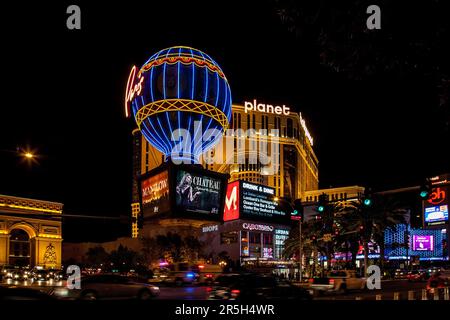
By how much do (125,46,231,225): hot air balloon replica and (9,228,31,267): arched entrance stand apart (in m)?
43.3

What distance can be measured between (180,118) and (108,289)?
152ft

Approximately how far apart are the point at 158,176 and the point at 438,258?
3526 inches

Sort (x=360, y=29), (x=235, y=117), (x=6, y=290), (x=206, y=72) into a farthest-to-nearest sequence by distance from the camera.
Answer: (x=235, y=117) → (x=206, y=72) → (x=6, y=290) → (x=360, y=29)

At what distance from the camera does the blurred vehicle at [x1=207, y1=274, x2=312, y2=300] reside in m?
20.6

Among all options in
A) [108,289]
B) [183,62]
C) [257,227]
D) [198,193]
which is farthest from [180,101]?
[257,227]

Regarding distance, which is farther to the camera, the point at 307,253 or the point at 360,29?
the point at 307,253

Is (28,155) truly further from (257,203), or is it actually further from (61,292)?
(257,203)

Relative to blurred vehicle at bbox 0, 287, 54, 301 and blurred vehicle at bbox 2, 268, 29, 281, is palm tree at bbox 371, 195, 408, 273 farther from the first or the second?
blurred vehicle at bbox 0, 287, 54, 301

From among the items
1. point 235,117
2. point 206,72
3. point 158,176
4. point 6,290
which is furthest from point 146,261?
point 235,117

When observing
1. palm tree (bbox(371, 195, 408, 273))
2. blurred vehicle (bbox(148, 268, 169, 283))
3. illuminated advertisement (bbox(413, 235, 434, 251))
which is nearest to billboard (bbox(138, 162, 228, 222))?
blurred vehicle (bbox(148, 268, 169, 283))

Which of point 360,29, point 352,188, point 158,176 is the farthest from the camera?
point 352,188

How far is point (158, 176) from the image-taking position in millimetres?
78000

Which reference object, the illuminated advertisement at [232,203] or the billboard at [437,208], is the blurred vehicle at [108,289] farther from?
the billboard at [437,208]
